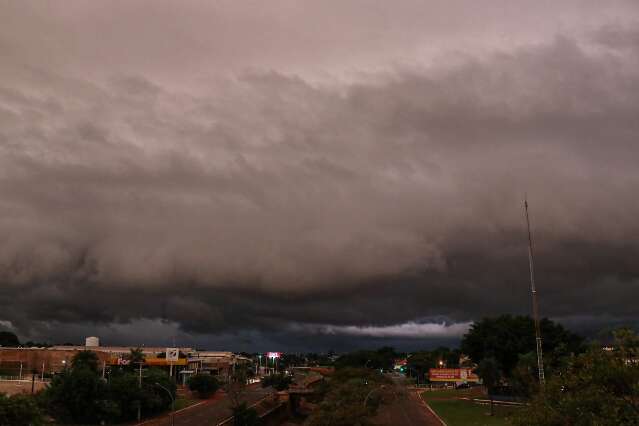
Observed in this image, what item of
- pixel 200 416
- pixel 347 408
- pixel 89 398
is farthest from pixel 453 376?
pixel 347 408

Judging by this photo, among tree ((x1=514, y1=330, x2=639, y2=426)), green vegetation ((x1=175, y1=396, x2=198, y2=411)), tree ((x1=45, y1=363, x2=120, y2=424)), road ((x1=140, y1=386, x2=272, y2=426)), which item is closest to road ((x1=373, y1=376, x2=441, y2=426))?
road ((x1=140, y1=386, x2=272, y2=426))

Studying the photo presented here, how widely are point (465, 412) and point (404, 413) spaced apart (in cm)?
1054

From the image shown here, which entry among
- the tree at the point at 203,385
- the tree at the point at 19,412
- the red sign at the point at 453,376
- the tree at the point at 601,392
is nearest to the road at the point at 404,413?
the tree at the point at 203,385

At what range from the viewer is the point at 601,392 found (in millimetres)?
21484

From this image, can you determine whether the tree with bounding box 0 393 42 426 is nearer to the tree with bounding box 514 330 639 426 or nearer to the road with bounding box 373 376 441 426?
the tree with bounding box 514 330 639 426

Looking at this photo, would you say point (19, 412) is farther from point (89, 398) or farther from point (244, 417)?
point (89, 398)

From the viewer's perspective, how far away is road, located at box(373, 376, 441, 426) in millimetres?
90688

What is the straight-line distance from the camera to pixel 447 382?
18200 cm

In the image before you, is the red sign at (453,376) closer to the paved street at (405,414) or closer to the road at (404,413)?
the road at (404,413)

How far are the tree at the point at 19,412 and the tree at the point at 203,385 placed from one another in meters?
95.8

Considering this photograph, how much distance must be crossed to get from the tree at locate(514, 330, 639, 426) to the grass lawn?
52.2m

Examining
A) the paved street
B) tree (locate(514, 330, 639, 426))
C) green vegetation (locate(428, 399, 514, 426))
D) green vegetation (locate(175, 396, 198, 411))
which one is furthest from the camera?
green vegetation (locate(175, 396, 198, 411))

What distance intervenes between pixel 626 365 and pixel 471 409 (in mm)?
86451

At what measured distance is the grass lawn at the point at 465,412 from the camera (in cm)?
8525
